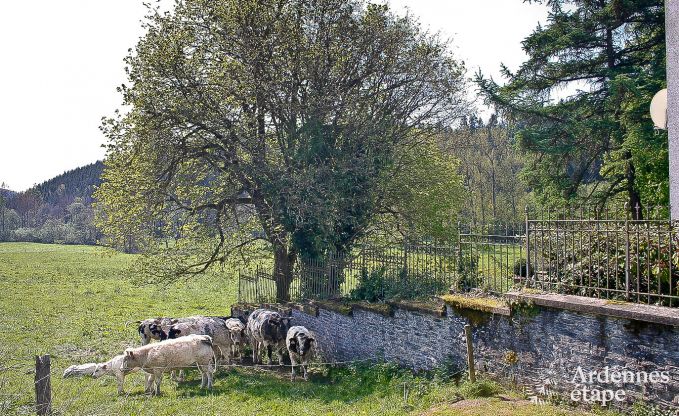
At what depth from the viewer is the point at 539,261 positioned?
10.4 m

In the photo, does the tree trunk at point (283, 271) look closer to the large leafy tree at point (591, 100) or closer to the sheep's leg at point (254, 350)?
A: the sheep's leg at point (254, 350)

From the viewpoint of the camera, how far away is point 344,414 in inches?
411

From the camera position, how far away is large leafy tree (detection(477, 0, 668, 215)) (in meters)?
17.3

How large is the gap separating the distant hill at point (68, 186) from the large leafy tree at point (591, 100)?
11136cm

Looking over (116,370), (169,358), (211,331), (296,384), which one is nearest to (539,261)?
(296,384)

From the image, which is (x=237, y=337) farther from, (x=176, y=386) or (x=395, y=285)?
(x=395, y=285)

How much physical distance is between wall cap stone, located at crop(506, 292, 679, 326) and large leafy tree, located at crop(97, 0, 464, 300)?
9157mm

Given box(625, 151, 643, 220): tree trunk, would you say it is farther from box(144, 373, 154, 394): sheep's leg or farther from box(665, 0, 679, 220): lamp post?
box(144, 373, 154, 394): sheep's leg

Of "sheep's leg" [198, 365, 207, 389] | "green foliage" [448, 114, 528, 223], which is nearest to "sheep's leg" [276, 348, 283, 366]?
"sheep's leg" [198, 365, 207, 389]

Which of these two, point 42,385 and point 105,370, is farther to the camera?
point 105,370

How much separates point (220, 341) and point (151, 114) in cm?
766

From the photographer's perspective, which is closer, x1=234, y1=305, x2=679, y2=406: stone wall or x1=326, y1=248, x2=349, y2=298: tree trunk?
x1=234, y1=305, x2=679, y2=406: stone wall

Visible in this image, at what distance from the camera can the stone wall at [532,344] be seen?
7754mm

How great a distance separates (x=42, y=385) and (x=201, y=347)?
4778 millimetres
